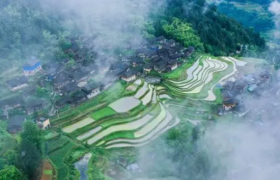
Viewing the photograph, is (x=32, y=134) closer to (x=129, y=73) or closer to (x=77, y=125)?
(x=77, y=125)

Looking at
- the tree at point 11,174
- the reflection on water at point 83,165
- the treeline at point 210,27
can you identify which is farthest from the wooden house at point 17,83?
the treeline at point 210,27

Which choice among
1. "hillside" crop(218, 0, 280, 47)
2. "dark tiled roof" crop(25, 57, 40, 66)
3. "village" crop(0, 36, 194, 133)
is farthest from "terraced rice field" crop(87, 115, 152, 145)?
"hillside" crop(218, 0, 280, 47)

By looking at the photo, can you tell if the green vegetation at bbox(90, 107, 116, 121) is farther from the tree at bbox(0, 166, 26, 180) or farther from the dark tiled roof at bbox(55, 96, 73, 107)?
the tree at bbox(0, 166, 26, 180)

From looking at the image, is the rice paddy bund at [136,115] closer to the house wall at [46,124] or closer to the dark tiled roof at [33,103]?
the house wall at [46,124]

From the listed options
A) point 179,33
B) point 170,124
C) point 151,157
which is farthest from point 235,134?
point 179,33

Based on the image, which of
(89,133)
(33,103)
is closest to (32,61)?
(33,103)
